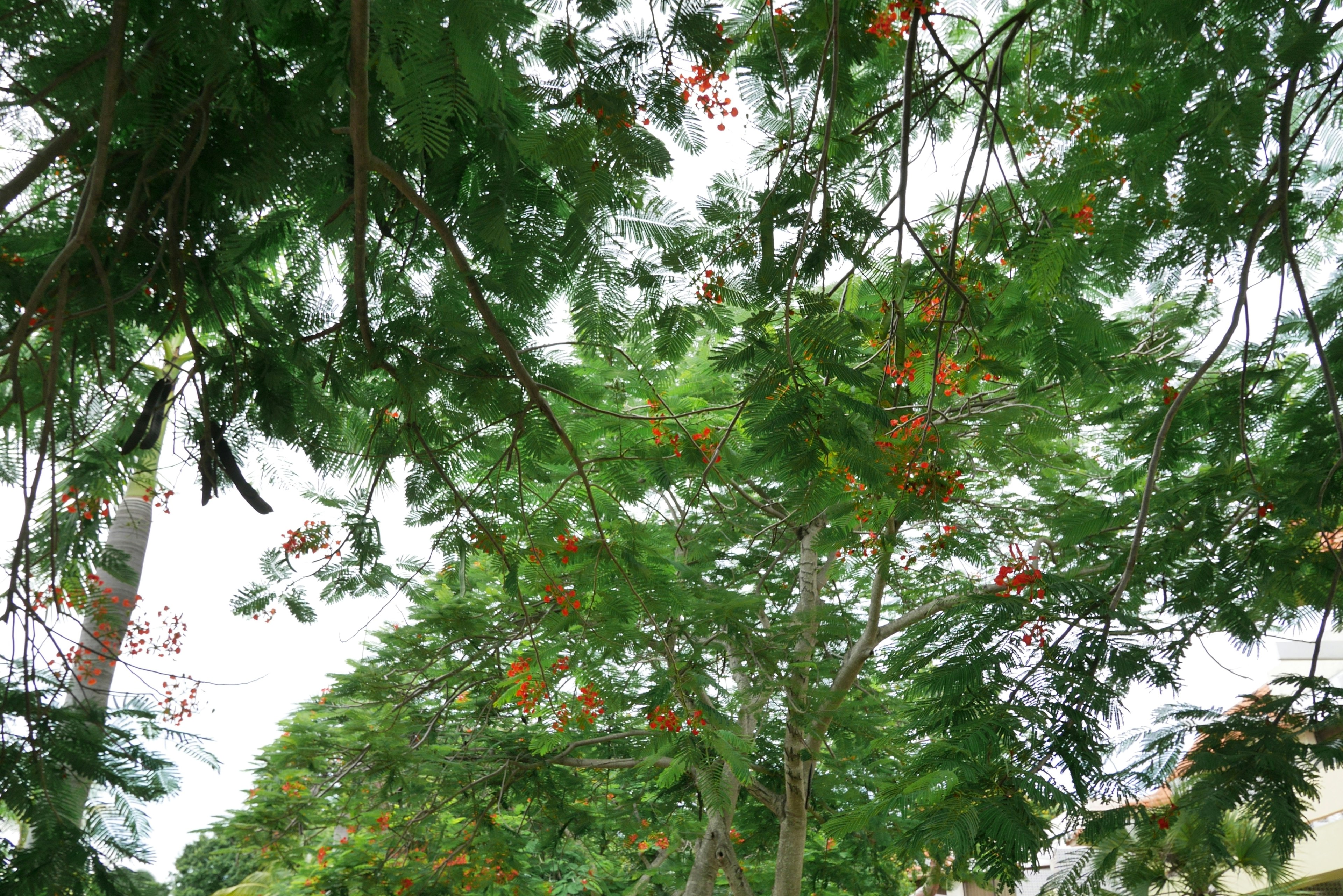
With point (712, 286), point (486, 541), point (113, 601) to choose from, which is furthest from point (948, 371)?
point (113, 601)

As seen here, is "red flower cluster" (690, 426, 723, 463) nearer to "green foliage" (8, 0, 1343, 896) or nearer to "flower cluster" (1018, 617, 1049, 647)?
"green foliage" (8, 0, 1343, 896)

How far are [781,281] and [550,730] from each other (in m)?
4.72

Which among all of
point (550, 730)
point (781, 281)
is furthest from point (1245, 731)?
point (550, 730)

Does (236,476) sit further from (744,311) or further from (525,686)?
(525,686)

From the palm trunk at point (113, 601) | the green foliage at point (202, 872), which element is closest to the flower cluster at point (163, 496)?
the palm trunk at point (113, 601)

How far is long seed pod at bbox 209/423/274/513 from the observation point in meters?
2.33

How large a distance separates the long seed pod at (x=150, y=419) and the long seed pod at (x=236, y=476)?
0.52 ft

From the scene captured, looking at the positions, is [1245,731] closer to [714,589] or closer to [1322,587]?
[1322,587]

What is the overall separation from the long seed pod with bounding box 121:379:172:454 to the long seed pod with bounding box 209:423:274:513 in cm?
16

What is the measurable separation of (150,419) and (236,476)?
1.10 ft

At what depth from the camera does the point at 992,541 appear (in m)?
6.42

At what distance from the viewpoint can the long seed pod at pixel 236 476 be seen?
2.33 metres

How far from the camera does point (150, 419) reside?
7.95 feet

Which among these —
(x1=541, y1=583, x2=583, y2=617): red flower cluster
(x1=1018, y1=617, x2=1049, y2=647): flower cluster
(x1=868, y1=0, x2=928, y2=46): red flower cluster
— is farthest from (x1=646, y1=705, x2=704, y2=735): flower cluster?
(x1=868, y1=0, x2=928, y2=46): red flower cluster
